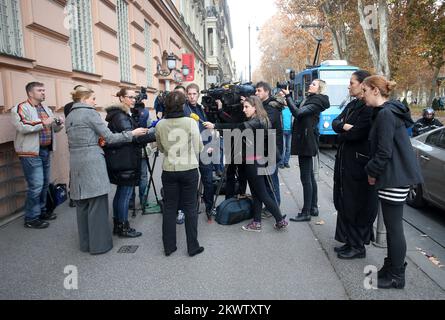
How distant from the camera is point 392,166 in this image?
10.8 feet

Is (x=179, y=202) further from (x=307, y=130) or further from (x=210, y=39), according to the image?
(x=210, y=39)

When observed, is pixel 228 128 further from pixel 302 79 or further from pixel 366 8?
pixel 366 8

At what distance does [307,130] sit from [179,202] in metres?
2.05

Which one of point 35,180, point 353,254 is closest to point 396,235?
point 353,254

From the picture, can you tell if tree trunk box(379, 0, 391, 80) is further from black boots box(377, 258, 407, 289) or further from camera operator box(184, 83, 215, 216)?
black boots box(377, 258, 407, 289)

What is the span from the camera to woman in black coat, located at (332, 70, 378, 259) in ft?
12.8

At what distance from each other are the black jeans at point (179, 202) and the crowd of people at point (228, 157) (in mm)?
11

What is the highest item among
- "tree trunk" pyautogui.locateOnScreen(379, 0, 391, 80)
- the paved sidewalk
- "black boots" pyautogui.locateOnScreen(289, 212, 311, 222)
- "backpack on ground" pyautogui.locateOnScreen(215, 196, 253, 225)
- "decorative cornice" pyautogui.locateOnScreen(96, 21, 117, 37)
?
"tree trunk" pyautogui.locateOnScreen(379, 0, 391, 80)

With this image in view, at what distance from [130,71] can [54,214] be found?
6.44 meters

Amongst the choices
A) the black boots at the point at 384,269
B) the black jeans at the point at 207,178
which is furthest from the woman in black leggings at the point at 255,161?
the black boots at the point at 384,269

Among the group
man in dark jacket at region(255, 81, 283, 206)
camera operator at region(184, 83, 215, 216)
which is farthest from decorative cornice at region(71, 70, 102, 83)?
man in dark jacket at region(255, 81, 283, 206)

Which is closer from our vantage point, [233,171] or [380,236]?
[380,236]

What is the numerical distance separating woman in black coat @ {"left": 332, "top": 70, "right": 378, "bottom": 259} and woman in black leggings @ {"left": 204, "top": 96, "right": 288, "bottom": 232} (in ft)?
3.03

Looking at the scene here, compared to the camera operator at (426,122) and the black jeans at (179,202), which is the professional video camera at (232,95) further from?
the camera operator at (426,122)
